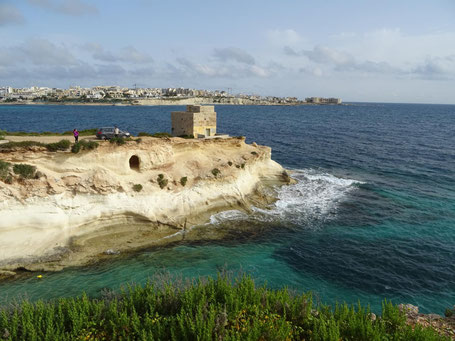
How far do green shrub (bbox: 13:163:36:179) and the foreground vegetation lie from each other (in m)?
13.2

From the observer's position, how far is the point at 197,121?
134 ft

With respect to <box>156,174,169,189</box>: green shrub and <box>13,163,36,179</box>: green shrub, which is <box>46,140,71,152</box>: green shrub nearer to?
<box>13,163,36,179</box>: green shrub

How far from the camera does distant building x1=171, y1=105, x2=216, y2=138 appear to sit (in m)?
40.8

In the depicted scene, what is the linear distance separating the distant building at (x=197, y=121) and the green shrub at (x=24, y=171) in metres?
20.8

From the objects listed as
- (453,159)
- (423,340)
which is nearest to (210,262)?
(423,340)

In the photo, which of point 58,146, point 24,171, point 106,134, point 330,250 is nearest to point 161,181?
point 106,134

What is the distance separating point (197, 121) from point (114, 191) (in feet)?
56.8

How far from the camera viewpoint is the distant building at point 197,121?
40.8 m

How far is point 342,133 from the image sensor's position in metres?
88.2

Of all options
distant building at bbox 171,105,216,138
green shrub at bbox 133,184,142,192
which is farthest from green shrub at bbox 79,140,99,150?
distant building at bbox 171,105,216,138

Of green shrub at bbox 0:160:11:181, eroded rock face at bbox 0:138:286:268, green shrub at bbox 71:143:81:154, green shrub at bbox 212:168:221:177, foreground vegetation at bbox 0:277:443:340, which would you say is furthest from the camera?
green shrub at bbox 212:168:221:177

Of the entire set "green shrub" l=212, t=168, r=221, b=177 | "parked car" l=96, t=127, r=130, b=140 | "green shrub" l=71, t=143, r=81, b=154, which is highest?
"parked car" l=96, t=127, r=130, b=140

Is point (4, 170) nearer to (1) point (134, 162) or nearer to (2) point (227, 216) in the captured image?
(1) point (134, 162)

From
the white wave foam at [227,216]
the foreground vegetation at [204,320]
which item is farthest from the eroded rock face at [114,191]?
the foreground vegetation at [204,320]
